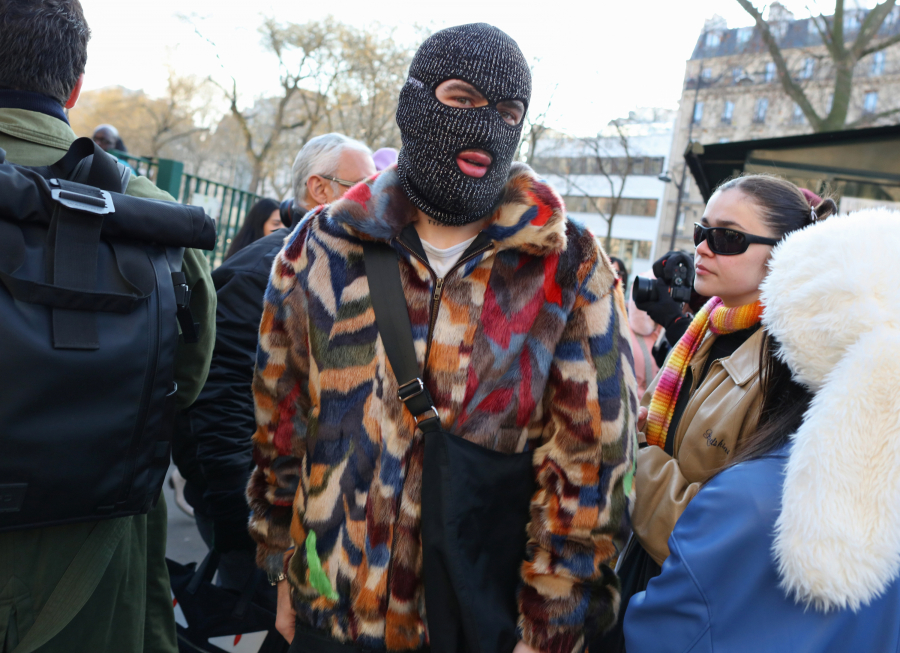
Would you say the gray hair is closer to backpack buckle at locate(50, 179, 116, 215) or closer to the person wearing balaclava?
the person wearing balaclava

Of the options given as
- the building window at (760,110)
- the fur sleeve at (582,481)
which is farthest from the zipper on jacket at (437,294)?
the building window at (760,110)

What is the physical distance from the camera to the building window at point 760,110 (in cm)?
3956

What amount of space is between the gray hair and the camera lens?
4.93 feet

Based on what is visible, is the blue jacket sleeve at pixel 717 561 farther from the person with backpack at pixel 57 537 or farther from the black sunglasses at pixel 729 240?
the person with backpack at pixel 57 537

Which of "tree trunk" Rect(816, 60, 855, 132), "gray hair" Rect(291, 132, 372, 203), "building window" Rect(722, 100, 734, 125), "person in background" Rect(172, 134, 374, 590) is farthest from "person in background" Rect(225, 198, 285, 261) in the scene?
"building window" Rect(722, 100, 734, 125)

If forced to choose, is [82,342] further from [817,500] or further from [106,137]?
[106,137]

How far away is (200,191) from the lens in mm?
6824

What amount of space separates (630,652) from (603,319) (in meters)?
0.73

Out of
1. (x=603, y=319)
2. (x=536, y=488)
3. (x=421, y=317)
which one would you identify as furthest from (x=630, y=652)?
(x=421, y=317)

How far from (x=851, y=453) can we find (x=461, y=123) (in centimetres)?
112

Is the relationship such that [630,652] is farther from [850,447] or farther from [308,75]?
[308,75]

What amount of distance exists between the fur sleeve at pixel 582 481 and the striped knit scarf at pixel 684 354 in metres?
0.56

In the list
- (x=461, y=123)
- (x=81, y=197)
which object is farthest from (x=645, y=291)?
(x=81, y=197)

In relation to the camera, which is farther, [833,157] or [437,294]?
[833,157]
